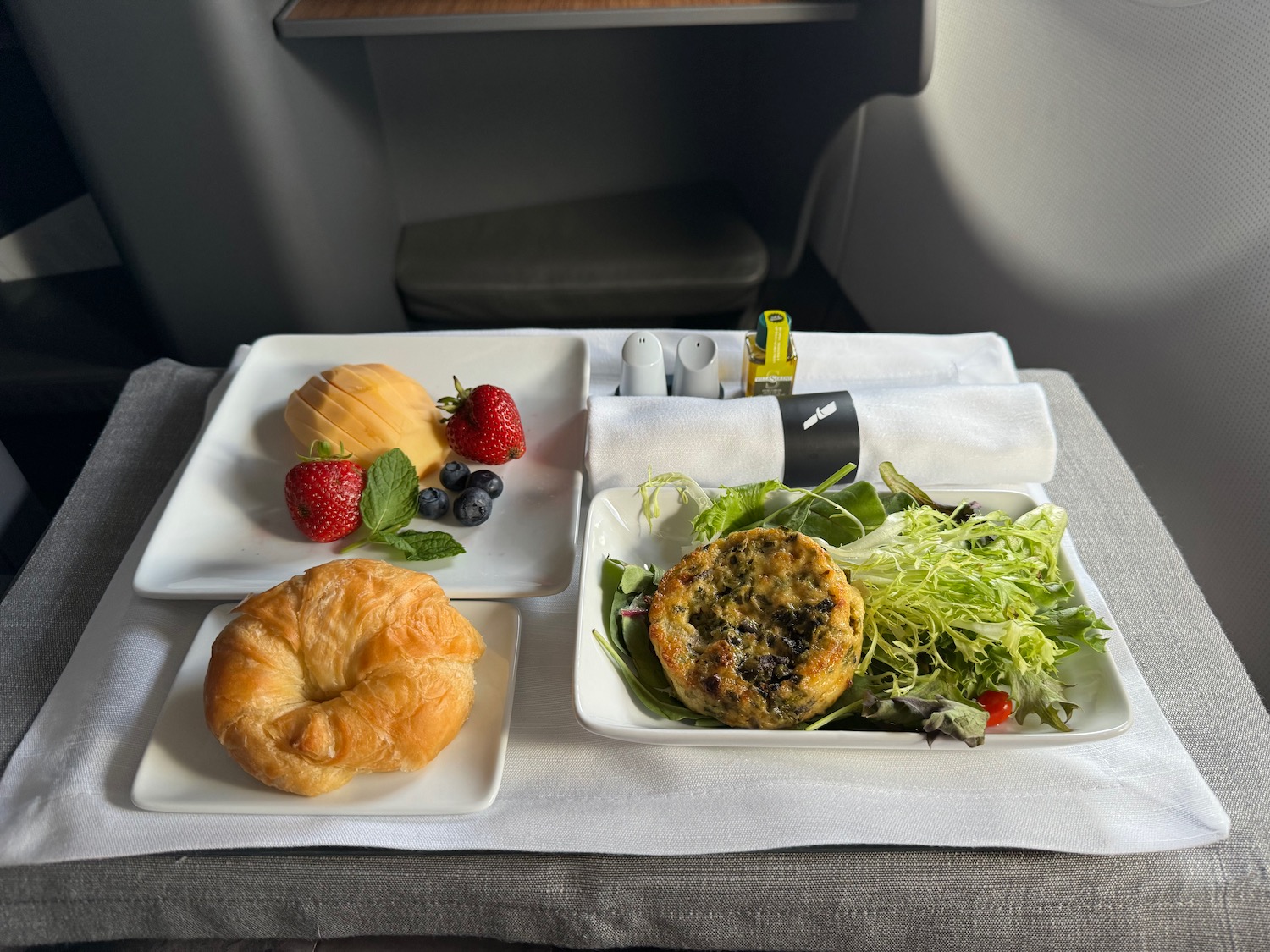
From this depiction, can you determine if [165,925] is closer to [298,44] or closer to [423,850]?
[423,850]

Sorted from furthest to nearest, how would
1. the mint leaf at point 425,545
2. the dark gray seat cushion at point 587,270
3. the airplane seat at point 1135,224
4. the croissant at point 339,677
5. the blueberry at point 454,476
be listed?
the dark gray seat cushion at point 587,270 → the airplane seat at point 1135,224 → the blueberry at point 454,476 → the mint leaf at point 425,545 → the croissant at point 339,677

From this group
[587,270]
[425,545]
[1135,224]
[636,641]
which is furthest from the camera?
[587,270]

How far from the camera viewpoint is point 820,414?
3.64 ft

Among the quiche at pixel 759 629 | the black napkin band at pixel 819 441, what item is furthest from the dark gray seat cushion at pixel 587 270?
the quiche at pixel 759 629

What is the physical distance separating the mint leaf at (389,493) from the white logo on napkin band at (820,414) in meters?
0.52

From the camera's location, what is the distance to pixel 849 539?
3.33 ft

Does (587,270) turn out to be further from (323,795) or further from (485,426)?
(323,795)

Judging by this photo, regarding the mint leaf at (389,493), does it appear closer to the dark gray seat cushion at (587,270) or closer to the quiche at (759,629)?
the quiche at (759,629)

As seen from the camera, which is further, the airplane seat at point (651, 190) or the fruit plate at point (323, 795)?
the airplane seat at point (651, 190)

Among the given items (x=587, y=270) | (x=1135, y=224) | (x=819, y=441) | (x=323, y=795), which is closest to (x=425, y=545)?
(x=323, y=795)

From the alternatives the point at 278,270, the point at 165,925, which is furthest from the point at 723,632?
the point at 278,270

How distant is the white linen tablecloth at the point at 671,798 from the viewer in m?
0.80

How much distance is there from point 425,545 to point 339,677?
0.71 feet

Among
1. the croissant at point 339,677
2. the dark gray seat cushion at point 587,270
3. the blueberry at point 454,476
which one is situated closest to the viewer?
the croissant at point 339,677
